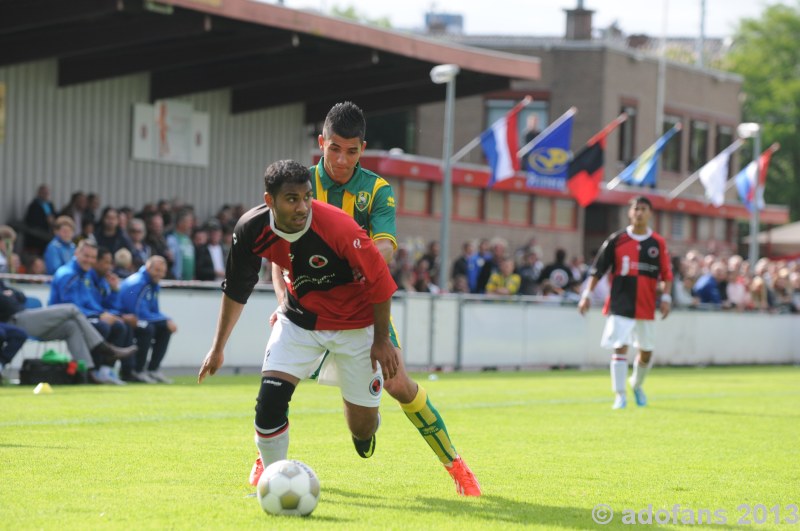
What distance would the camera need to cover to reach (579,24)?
4500 cm

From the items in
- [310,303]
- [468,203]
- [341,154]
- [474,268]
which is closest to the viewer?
[310,303]

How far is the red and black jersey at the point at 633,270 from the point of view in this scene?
1513 centimetres

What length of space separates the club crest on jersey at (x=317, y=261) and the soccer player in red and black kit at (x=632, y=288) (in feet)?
27.5

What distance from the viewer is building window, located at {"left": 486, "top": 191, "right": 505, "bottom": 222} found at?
38.1 meters

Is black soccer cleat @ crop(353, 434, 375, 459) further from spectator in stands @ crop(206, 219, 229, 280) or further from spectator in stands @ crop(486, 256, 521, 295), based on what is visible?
spectator in stands @ crop(486, 256, 521, 295)

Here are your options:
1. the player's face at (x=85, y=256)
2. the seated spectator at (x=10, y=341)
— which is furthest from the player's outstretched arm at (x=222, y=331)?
the player's face at (x=85, y=256)

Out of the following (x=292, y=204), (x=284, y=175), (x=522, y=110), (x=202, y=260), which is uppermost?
(x=522, y=110)

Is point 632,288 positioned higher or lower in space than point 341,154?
lower

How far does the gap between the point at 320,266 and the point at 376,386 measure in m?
0.79

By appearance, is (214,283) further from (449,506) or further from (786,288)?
(786,288)

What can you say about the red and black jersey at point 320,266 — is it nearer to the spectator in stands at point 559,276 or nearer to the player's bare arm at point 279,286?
the player's bare arm at point 279,286

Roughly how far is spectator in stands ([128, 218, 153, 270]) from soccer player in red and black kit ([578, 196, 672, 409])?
694cm

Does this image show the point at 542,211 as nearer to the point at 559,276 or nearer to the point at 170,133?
the point at 559,276

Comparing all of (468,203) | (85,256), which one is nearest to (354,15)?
(468,203)
